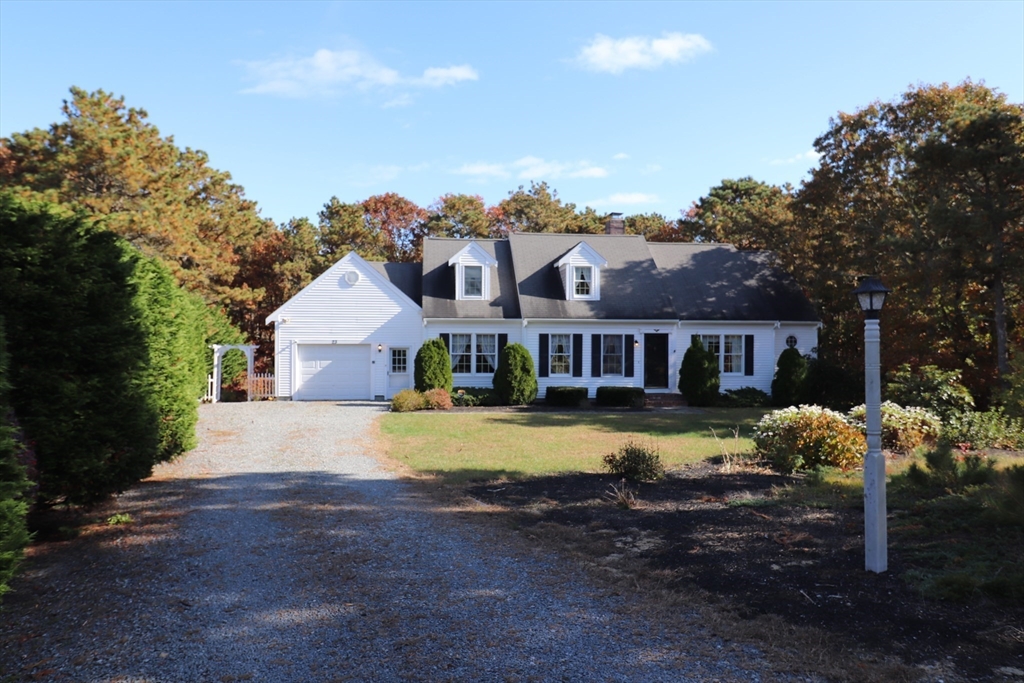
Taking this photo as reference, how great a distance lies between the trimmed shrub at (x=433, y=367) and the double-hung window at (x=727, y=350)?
9631mm

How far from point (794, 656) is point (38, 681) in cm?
443

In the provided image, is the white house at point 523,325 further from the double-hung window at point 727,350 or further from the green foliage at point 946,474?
the green foliage at point 946,474

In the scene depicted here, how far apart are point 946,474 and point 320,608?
7224mm

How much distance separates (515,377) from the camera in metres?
24.2

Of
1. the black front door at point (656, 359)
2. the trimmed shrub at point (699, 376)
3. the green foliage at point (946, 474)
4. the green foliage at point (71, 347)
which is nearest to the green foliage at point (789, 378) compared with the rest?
the trimmed shrub at point (699, 376)

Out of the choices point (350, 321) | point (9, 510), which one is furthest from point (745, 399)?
point (9, 510)

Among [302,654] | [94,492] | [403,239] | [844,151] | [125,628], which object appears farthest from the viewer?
[403,239]

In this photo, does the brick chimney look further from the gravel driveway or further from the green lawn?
the gravel driveway

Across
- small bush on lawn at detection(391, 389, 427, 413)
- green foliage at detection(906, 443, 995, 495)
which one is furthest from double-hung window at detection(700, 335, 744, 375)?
green foliage at detection(906, 443, 995, 495)

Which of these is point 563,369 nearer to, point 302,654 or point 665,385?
point 665,385

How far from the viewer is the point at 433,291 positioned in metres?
26.7

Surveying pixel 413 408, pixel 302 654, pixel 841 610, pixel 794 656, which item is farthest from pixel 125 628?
pixel 413 408

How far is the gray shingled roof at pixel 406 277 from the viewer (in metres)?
27.4

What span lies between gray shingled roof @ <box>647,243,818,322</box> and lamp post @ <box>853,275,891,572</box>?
20569 millimetres
